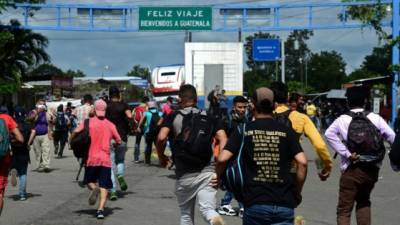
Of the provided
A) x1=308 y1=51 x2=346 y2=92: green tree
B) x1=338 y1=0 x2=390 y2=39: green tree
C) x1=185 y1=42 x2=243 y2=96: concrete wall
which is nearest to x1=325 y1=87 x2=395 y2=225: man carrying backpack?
x1=185 y1=42 x2=243 y2=96: concrete wall

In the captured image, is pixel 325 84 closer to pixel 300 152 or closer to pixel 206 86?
pixel 206 86

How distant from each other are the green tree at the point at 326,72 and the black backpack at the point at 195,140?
10539cm

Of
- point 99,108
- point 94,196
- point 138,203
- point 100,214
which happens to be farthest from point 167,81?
point 100,214

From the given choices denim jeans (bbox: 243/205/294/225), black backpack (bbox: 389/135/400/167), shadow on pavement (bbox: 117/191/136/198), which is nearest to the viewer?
denim jeans (bbox: 243/205/294/225)

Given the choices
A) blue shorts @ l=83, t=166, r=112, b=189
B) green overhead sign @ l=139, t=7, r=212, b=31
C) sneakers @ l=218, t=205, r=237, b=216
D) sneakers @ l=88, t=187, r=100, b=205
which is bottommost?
sneakers @ l=218, t=205, r=237, b=216

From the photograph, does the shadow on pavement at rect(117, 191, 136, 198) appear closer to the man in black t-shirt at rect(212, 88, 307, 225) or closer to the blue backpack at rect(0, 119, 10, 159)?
the blue backpack at rect(0, 119, 10, 159)

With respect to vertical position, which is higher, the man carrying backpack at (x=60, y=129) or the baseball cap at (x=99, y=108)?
the baseball cap at (x=99, y=108)

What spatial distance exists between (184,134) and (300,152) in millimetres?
2041

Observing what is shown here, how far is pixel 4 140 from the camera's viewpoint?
8789 mm

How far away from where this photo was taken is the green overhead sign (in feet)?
104

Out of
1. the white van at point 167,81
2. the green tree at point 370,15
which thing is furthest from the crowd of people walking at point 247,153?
the white van at point 167,81

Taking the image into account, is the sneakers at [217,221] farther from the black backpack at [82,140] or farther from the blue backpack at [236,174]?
the black backpack at [82,140]

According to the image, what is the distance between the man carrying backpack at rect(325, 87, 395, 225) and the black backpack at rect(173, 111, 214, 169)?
1.24m

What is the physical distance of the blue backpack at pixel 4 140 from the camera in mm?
8750
